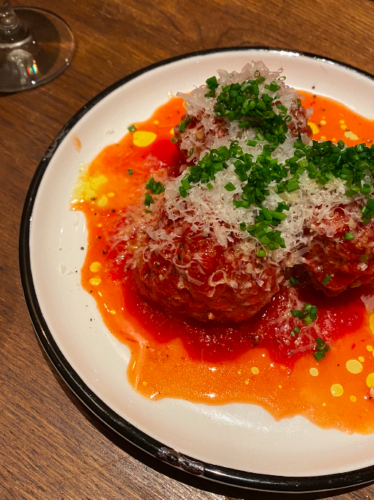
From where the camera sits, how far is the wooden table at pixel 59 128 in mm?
2145

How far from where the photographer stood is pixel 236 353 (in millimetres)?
2506

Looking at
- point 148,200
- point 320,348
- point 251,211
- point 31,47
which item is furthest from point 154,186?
point 31,47

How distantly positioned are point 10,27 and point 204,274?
11.6 feet

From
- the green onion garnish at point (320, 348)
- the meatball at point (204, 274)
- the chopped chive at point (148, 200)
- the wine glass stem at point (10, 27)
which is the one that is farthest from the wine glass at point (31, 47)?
the green onion garnish at point (320, 348)

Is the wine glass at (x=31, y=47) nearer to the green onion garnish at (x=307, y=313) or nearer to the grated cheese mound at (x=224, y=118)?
the grated cheese mound at (x=224, y=118)

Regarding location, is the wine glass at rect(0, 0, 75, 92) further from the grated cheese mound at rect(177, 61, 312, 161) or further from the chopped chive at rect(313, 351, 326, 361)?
the chopped chive at rect(313, 351, 326, 361)

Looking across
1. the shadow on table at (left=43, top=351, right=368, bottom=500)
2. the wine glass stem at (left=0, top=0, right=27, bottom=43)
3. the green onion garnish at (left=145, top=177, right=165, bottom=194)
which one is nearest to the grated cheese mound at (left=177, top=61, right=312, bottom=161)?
the green onion garnish at (left=145, top=177, right=165, bottom=194)

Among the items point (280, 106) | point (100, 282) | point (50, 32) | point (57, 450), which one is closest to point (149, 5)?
point (50, 32)

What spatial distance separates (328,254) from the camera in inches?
90.1

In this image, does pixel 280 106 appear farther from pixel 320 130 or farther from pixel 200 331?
pixel 200 331

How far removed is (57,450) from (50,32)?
396 cm

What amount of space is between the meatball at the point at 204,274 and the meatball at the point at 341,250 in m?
0.28

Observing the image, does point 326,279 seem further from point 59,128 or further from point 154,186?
point 59,128

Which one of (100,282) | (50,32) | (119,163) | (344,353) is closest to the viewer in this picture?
(344,353)
